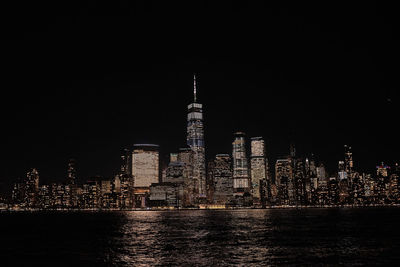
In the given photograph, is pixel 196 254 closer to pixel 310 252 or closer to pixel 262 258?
pixel 262 258

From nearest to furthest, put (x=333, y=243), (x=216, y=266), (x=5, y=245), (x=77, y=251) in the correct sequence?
(x=216, y=266), (x=77, y=251), (x=333, y=243), (x=5, y=245)

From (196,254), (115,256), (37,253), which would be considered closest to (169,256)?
(196,254)

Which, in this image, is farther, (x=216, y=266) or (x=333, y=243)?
(x=333, y=243)

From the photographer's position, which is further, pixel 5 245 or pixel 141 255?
pixel 5 245

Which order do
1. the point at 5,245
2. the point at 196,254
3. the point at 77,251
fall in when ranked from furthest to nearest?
the point at 5,245, the point at 77,251, the point at 196,254

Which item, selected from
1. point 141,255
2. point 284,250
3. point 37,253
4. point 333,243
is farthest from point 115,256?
point 333,243

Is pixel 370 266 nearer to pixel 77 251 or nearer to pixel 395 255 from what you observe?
pixel 395 255

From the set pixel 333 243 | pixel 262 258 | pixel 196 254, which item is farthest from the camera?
pixel 333 243

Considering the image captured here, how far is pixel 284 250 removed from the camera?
2314 inches

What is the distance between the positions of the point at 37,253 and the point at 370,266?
43450 millimetres

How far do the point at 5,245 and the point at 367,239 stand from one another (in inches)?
2373

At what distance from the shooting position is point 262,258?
51.2 m

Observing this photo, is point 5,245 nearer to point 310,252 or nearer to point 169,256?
point 169,256

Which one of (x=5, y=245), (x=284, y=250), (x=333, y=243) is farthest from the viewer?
(x=5, y=245)
